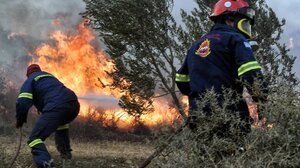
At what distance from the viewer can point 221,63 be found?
321cm

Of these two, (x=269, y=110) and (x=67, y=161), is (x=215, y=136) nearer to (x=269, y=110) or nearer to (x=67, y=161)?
(x=269, y=110)

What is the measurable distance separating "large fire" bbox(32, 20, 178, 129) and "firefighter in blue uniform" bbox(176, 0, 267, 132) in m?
11.5

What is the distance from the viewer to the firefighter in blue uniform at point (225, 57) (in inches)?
119

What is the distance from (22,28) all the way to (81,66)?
5750mm

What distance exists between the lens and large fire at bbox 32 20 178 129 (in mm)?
15680

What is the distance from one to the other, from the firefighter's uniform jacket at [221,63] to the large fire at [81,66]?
11515 mm

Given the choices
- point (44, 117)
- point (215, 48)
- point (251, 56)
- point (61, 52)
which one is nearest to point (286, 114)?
point (251, 56)

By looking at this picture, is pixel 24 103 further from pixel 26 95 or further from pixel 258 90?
pixel 258 90

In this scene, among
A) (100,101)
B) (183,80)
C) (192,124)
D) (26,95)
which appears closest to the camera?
(192,124)

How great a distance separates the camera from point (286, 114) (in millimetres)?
2365

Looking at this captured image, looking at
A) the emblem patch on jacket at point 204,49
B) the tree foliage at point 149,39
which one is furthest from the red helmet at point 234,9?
the tree foliage at point 149,39

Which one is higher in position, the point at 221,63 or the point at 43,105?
the point at 221,63

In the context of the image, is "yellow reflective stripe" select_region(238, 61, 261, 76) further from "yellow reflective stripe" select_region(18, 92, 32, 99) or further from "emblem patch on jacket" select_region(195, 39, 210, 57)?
"yellow reflective stripe" select_region(18, 92, 32, 99)

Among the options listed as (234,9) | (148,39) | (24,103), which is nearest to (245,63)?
(234,9)
